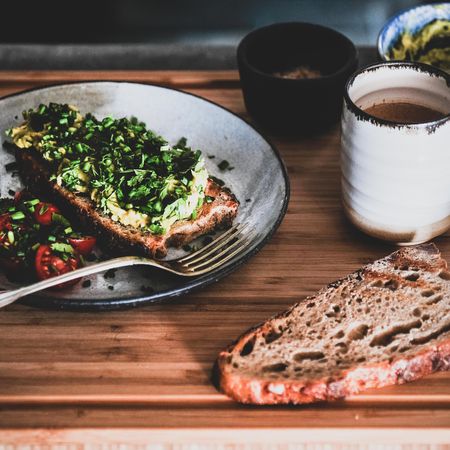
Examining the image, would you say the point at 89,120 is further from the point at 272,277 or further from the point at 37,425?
the point at 37,425

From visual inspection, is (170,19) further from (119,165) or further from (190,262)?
(190,262)

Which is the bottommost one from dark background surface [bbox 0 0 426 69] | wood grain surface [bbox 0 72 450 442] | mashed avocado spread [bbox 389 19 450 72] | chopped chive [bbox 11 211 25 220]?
dark background surface [bbox 0 0 426 69]

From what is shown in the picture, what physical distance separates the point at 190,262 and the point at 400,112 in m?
0.70

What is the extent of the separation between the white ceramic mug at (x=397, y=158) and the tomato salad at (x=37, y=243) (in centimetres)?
72

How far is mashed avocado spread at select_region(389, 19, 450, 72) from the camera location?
2309 millimetres

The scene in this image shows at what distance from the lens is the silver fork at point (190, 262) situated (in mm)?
1484

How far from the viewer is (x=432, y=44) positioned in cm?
232

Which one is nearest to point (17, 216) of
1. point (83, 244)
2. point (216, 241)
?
point (83, 244)

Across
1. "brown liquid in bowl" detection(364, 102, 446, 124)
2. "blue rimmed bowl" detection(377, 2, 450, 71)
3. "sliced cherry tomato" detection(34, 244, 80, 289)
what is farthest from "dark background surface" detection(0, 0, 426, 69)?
"sliced cherry tomato" detection(34, 244, 80, 289)

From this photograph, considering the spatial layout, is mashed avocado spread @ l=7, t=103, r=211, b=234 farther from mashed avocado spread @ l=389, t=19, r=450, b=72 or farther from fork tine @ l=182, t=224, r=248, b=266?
mashed avocado spread @ l=389, t=19, r=450, b=72

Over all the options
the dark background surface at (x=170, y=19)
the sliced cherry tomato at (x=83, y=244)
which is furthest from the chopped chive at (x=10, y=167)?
the dark background surface at (x=170, y=19)

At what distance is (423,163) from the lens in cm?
166

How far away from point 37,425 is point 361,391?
70 centimetres

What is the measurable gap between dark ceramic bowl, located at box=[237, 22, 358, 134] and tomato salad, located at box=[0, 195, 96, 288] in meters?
0.74
